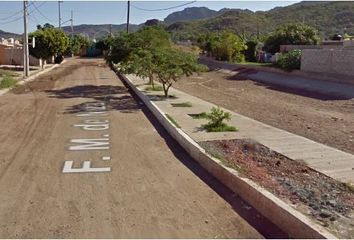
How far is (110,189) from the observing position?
24.6ft

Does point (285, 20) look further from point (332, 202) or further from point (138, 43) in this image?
point (332, 202)

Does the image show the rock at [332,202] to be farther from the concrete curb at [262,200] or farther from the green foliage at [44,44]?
the green foliage at [44,44]

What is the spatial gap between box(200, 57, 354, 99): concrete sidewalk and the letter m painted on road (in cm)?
1369

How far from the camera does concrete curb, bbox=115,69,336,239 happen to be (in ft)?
17.8

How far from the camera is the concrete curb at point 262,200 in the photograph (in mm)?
5429

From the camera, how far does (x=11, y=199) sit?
698cm

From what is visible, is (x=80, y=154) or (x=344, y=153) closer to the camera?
(x=344, y=153)

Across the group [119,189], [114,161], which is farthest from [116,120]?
[119,189]

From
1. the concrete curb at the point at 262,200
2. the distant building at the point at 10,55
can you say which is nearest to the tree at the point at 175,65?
the concrete curb at the point at 262,200

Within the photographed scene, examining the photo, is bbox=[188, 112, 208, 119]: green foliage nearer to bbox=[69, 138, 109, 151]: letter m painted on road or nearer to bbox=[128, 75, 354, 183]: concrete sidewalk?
bbox=[128, 75, 354, 183]: concrete sidewalk

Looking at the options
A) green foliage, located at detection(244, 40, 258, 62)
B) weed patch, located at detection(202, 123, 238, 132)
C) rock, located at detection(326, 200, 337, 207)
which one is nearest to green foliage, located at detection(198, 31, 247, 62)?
green foliage, located at detection(244, 40, 258, 62)

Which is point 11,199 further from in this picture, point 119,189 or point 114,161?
point 114,161

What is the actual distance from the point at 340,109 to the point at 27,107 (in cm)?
1168

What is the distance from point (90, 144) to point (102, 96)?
11.4 m
